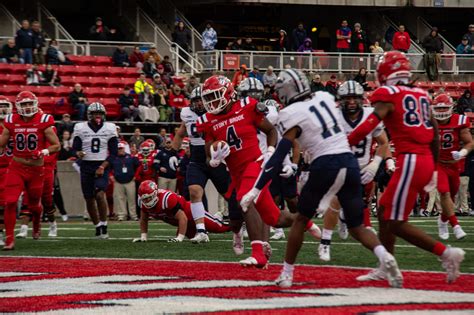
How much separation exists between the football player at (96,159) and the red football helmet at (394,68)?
6.84 m

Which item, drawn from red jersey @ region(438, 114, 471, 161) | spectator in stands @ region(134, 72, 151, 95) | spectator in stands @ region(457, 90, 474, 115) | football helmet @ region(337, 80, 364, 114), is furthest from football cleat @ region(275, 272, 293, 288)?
spectator in stands @ region(457, 90, 474, 115)

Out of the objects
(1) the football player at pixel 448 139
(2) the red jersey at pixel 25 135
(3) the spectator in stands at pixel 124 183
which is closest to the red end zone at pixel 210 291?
(2) the red jersey at pixel 25 135

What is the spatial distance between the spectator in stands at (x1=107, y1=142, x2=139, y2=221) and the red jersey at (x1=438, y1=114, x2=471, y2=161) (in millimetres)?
9078

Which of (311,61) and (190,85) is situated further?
(311,61)

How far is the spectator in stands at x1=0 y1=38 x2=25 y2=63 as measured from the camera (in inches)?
1030

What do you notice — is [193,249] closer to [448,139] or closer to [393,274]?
[448,139]

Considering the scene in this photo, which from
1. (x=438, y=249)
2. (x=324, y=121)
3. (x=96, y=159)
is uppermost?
(x=324, y=121)

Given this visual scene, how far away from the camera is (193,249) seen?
12938 millimetres

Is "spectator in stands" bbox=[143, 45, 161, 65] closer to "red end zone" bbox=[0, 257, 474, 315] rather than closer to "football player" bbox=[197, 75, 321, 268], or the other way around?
"football player" bbox=[197, 75, 321, 268]

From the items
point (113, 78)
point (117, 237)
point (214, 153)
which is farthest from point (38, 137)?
point (113, 78)

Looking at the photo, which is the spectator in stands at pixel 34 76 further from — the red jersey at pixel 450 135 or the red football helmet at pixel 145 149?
the red jersey at pixel 450 135

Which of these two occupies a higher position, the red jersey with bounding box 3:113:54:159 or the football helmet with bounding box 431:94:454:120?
the football helmet with bounding box 431:94:454:120

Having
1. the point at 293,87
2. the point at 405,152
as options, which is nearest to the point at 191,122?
the point at 293,87

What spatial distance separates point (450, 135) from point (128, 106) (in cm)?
1187
